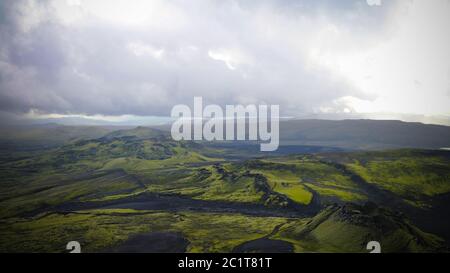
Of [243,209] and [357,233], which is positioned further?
[243,209]

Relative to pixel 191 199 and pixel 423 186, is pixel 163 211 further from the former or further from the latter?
pixel 423 186

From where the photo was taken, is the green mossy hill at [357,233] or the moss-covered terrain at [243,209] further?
the moss-covered terrain at [243,209]

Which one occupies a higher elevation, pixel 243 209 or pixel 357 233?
pixel 357 233

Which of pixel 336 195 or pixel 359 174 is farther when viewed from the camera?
pixel 359 174

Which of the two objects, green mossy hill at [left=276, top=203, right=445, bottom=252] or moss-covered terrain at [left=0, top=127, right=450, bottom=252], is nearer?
green mossy hill at [left=276, top=203, right=445, bottom=252]

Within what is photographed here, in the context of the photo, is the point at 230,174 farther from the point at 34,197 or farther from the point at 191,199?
the point at 34,197

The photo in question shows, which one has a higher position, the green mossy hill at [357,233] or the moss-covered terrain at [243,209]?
the green mossy hill at [357,233]

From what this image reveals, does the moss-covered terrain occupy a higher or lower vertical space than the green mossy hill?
lower

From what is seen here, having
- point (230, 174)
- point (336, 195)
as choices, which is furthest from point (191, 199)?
point (336, 195)
